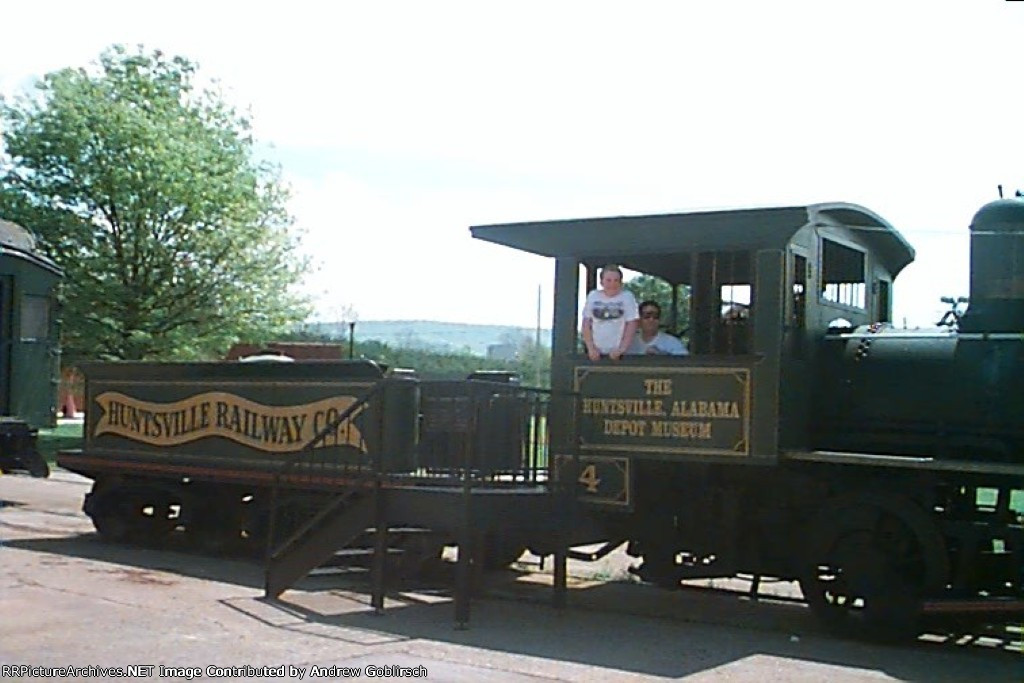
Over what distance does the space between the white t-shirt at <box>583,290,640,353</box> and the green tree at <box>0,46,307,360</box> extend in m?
17.1

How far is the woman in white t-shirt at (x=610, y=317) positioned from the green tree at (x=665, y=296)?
0.29 meters

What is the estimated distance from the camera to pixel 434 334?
35531 millimetres

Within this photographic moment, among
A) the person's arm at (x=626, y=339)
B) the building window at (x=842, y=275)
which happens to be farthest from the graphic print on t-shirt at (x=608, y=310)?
the building window at (x=842, y=275)

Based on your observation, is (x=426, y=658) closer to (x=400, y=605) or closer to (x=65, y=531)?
(x=400, y=605)

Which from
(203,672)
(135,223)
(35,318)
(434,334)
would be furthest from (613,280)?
(434,334)

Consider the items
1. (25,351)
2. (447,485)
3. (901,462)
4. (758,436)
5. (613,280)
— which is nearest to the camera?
(901,462)

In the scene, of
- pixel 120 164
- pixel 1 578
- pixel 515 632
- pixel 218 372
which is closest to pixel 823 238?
pixel 515 632

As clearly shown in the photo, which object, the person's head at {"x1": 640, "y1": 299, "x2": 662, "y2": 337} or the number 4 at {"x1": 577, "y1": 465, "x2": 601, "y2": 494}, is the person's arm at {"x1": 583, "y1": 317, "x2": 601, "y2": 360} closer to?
the person's head at {"x1": 640, "y1": 299, "x2": 662, "y2": 337}

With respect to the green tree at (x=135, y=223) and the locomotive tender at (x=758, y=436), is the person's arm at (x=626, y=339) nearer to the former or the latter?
the locomotive tender at (x=758, y=436)

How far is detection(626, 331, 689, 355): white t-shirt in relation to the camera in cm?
1100

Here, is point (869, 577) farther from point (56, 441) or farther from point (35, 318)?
point (56, 441)

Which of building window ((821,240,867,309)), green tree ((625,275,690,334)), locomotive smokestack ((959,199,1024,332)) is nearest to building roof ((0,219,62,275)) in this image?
green tree ((625,275,690,334))

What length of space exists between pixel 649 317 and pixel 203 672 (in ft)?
16.2

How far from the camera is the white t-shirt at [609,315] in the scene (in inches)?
432
